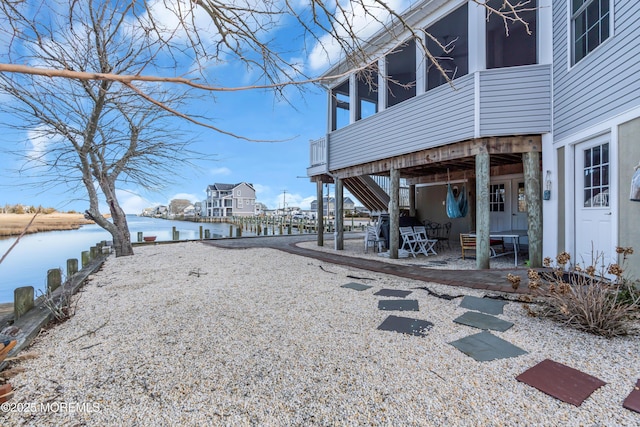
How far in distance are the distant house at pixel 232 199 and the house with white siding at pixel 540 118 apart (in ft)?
134

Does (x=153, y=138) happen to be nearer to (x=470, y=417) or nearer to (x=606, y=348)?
(x=470, y=417)

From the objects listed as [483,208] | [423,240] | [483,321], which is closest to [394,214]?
[423,240]

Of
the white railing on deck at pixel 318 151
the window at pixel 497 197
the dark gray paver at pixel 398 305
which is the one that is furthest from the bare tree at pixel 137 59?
the window at pixel 497 197

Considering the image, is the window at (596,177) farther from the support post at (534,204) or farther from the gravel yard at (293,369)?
the gravel yard at (293,369)

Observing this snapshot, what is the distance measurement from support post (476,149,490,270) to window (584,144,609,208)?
1.29 metres

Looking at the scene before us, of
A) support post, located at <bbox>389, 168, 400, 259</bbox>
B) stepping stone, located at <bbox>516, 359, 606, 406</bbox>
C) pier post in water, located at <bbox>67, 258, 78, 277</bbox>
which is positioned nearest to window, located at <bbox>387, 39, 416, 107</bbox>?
support post, located at <bbox>389, 168, 400, 259</bbox>

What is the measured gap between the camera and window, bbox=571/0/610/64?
160 inches

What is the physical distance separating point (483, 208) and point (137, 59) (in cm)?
649

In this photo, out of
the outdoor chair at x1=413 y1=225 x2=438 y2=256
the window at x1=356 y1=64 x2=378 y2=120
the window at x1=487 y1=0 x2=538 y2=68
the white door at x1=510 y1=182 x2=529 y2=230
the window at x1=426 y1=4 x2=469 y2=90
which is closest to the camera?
the window at x1=426 y1=4 x2=469 y2=90

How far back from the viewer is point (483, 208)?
521cm

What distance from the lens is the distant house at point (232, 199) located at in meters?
46.3

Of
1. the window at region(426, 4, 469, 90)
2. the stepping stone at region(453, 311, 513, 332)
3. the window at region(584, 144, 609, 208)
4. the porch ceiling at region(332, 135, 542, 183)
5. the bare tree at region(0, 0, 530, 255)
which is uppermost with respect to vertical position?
the window at region(426, 4, 469, 90)

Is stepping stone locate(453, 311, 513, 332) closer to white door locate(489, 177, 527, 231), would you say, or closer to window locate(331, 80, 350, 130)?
white door locate(489, 177, 527, 231)

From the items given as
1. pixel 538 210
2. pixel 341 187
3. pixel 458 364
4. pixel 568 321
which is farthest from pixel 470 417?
pixel 341 187
